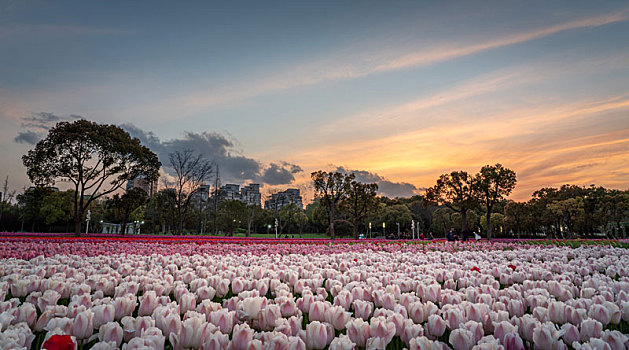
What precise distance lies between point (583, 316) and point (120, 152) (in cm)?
2851

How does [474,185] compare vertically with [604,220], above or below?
above

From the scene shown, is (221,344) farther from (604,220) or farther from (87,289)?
(604,220)

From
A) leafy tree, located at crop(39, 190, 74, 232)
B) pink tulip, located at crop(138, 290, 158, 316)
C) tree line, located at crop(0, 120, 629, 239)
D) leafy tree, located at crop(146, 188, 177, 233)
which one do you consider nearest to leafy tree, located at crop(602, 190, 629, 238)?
tree line, located at crop(0, 120, 629, 239)

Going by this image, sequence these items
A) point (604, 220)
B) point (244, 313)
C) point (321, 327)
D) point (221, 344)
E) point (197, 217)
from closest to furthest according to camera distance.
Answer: point (221, 344)
point (321, 327)
point (244, 313)
point (604, 220)
point (197, 217)

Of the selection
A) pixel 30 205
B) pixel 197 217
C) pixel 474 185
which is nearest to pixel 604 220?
pixel 474 185

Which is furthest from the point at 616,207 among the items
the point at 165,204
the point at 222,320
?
the point at 165,204

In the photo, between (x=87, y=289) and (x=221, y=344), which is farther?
(x=87, y=289)

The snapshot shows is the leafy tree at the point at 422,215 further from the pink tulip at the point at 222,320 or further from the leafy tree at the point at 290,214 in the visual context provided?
the pink tulip at the point at 222,320

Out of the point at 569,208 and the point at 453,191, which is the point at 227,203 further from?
the point at 569,208

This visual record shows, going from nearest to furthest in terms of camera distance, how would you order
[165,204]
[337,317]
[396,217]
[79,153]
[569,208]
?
[337,317], [79,153], [569,208], [165,204], [396,217]

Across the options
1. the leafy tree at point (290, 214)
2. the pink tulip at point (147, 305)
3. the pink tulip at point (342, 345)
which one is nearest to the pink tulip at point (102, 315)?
the pink tulip at point (147, 305)

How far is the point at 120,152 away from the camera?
84.0 ft

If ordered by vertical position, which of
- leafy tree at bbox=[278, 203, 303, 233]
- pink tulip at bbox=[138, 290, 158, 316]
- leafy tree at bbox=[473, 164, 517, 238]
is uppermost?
leafy tree at bbox=[473, 164, 517, 238]

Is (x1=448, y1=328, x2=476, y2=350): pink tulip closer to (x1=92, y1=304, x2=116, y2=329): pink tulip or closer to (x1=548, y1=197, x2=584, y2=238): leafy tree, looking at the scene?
(x1=92, y1=304, x2=116, y2=329): pink tulip
